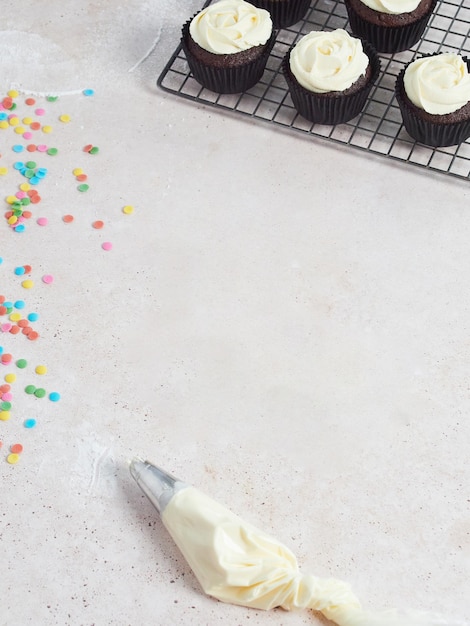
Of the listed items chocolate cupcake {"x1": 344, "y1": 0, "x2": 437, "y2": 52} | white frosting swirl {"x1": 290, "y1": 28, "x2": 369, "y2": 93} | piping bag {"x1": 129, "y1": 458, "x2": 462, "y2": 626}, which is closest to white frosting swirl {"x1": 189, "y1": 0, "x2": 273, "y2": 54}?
white frosting swirl {"x1": 290, "y1": 28, "x2": 369, "y2": 93}

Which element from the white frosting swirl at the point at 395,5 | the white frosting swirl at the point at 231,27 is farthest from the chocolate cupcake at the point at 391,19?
the white frosting swirl at the point at 231,27

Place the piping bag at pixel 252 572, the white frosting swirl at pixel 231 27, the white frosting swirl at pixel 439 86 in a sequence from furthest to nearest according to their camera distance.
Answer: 1. the white frosting swirl at pixel 231 27
2. the white frosting swirl at pixel 439 86
3. the piping bag at pixel 252 572

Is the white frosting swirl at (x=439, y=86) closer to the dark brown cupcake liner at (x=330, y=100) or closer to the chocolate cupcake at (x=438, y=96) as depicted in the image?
the chocolate cupcake at (x=438, y=96)

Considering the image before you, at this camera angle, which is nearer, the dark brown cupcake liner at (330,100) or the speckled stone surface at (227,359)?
the speckled stone surface at (227,359)

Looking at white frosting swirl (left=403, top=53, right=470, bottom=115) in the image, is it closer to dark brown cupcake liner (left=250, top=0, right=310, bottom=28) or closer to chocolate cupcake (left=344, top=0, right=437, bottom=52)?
chocolate cupcake (left=344, top=0, right=437, bottom=52)

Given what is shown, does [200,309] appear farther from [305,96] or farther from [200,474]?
[305,96]

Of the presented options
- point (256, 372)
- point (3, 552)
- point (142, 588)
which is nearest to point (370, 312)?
point (256, 372)
